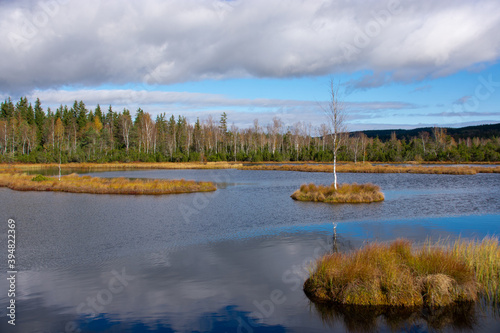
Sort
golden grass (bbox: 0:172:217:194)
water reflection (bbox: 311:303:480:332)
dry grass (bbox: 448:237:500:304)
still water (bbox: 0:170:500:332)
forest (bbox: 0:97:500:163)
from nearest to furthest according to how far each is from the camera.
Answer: water reflection (bbox: 311:303:480:332) < still water (bbox: 0:170:500:332) < dry grass (bbox: 448:237:500:304) < golden grass (bbox: 0:172:217:194) < forest (bbox: 0:97:500:163)

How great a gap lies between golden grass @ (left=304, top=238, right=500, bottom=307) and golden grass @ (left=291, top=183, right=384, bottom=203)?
18.6m

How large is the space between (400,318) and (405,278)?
4.05 feet

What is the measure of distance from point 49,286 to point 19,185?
3752cm

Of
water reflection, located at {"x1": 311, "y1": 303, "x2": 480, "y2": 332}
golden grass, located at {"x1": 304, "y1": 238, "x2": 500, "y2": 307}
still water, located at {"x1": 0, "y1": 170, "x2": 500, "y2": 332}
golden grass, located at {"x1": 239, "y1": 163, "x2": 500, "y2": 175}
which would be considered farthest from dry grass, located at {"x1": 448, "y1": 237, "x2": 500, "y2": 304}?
golden grass, located at {"x1": 239, "y1": 163, "x2": 500, "y2": 175}

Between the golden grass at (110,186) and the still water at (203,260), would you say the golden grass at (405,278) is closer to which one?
the still water at (203,260)

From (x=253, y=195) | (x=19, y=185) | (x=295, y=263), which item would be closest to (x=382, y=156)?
(x=253, y=195)

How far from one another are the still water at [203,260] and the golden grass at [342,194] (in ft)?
4.79

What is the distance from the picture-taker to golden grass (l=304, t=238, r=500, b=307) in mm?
10188

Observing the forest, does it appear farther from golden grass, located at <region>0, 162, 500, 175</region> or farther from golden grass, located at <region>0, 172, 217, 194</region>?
golden grass, located at <region>0, 172, 217, 194</region>

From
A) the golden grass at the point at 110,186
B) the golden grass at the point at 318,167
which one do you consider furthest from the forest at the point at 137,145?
the golden grass at the point at 110,186

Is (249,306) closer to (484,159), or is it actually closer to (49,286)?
(49,286)

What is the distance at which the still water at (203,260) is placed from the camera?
380 inches

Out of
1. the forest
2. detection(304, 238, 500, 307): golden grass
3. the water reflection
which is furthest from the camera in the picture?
the forest

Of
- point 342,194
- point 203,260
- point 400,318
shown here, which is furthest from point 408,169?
point 400,318
